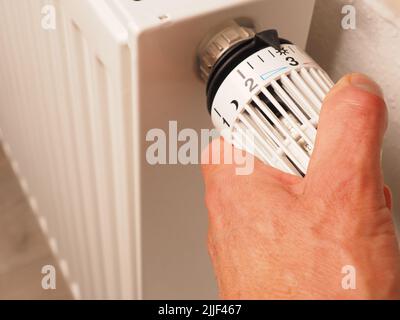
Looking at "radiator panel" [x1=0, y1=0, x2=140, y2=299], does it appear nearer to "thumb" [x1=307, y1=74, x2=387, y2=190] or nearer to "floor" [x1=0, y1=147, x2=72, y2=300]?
"thumb" [x1=307, y1=74, x2=387, y2=190]

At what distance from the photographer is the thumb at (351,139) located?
0.25 meters

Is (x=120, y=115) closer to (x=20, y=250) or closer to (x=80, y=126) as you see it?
(x=80, y=126)

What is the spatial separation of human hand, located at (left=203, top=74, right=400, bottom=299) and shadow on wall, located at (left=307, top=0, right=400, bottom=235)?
68mm

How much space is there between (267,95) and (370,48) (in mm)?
90

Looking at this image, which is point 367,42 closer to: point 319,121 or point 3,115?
point 319,121

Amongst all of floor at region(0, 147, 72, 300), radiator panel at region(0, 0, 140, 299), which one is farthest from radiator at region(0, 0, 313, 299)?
floor at region(0, 147, 72, 300)

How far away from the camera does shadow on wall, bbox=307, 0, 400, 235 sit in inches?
12.6

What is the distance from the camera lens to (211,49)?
31 cm

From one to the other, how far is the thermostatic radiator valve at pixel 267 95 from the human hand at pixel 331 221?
2 cm

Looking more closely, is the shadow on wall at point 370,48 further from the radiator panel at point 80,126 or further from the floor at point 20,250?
the floor at point 20,250

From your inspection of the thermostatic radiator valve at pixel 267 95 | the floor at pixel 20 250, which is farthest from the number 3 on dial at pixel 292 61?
the floor at pixel 20 250

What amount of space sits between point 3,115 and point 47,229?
0.57 feet
